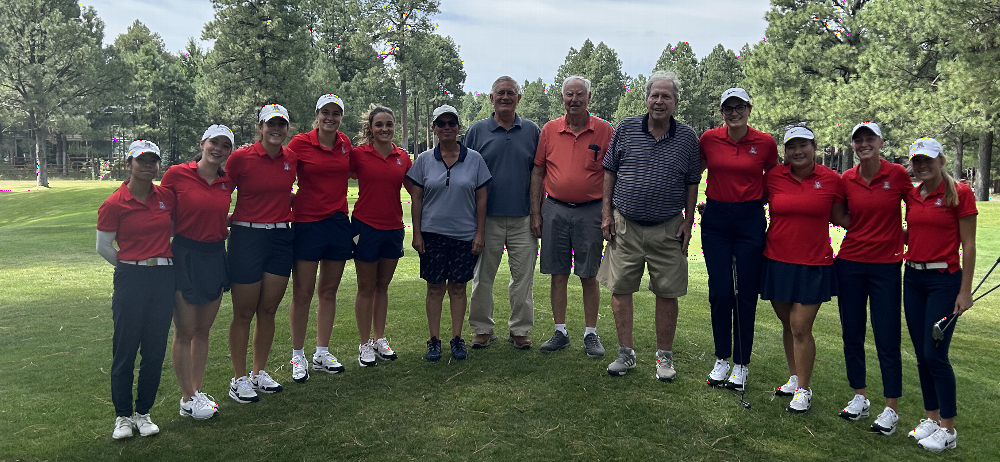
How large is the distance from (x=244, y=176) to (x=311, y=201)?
1.98 ft

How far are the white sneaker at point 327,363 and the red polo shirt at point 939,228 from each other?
4.37m

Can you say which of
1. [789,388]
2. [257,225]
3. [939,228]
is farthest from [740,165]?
[257,225]

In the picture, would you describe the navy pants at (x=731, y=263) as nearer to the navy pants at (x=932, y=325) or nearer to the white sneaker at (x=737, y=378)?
the white sneaker at (x=737, y=378)

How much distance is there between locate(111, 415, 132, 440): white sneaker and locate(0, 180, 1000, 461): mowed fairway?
0.06 meters

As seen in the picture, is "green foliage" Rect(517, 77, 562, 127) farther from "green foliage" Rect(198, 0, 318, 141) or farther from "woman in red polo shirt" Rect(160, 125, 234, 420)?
"woman in red polo shirt" Rect(160, 125, 234, 420)

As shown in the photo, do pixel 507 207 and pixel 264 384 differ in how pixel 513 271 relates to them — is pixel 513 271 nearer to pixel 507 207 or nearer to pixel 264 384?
pixel 507 207

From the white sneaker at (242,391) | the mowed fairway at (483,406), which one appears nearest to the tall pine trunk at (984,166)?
the mowed fairway at (483,406)

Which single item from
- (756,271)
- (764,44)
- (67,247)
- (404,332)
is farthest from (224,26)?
(756,271)

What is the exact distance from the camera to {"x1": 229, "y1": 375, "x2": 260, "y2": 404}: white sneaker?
189 inches

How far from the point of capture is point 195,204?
4.35 metres

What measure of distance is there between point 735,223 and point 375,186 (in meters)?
2.92

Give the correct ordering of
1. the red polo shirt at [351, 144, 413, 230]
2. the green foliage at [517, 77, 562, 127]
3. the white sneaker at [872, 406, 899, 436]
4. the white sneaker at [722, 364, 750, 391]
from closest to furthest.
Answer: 1. the white sneaker at [872, 406, 899, 436]
2. the white sneaker at [722, 364, 750, 391]
3. the red polo shirt at [351, 144, 413, 230]
4. the green foliage at [517, 77, 562, 127]

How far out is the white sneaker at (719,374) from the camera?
5051mm

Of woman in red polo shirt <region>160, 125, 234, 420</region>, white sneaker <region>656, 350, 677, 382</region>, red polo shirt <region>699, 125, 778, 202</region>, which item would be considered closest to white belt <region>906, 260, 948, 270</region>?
red polo shirt <region>699, 125, 778, 202</region>
